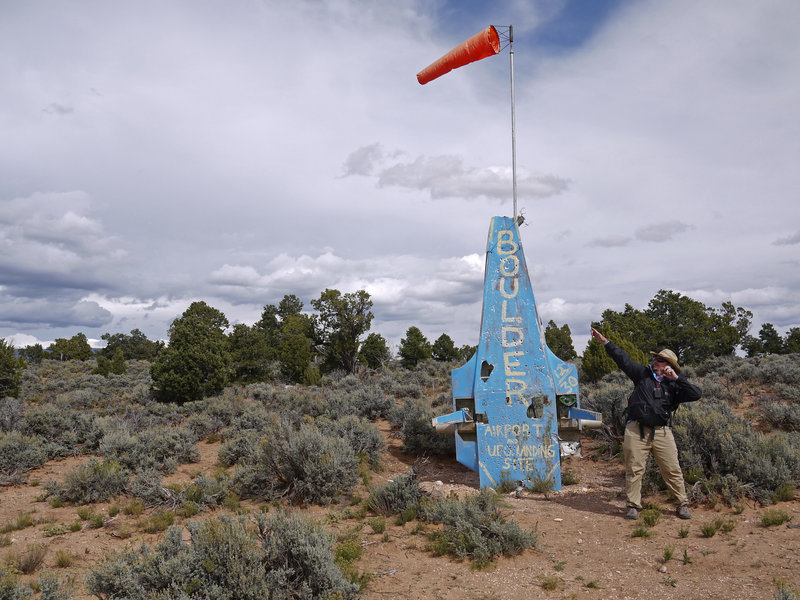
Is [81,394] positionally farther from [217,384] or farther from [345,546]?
[345,546]

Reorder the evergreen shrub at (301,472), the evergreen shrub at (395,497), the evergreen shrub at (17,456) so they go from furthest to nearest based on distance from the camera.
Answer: the evergreen shrub at (17,456) < the evergreen shrub at (301,472) < the evergreen shrub at (395,497)

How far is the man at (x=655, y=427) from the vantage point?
5.89 meters

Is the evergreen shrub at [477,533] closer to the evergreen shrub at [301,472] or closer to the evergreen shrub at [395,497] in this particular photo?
the evergreen shrub at [395,497]

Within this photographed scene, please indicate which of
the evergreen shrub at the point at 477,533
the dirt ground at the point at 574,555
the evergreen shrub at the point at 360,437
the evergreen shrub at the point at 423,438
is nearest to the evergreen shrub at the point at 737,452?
the dirt ground at the point at 574,555

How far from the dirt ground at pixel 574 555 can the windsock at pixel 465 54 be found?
6.46 m

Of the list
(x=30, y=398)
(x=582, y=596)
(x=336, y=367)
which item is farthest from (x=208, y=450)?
(x=336, y=367)

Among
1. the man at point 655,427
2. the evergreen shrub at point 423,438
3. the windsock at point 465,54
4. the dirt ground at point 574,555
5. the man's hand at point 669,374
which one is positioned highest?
the windsock at point 465,54

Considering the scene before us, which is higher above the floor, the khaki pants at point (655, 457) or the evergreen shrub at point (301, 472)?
the khaki pants at point (655, 457)

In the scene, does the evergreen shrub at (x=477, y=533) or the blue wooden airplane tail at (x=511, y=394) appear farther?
the blue wooden airplane tail at (x=511, y=394)

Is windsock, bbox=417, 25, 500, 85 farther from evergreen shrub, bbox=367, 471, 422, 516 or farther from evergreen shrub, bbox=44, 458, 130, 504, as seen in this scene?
evergreen shrub, bbox=44, 458, 130, 504

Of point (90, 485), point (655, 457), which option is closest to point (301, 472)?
point (90, 485)

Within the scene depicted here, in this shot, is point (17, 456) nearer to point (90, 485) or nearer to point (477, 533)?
point (90, 485)

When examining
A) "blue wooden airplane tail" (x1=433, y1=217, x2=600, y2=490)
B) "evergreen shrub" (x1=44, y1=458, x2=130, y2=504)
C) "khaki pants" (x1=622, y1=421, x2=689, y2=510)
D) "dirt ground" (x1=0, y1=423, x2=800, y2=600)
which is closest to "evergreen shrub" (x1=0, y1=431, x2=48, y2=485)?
"evergreen shrub" (x1=44, y1=458, x2=130, y2=504)

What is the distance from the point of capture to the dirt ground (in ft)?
13.9
